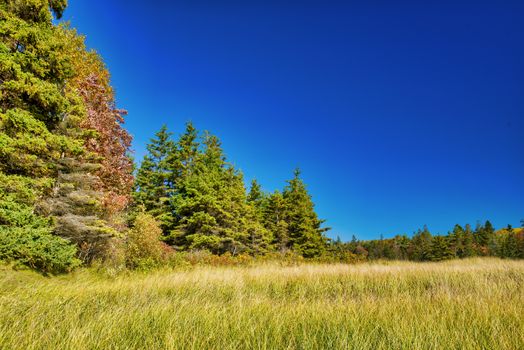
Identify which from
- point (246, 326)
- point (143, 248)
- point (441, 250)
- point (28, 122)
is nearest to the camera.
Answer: point (246, 326)

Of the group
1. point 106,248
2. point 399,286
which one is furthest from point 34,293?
point 106,248

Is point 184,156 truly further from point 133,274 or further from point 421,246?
point 421,246

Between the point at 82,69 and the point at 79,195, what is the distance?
30.1 feet

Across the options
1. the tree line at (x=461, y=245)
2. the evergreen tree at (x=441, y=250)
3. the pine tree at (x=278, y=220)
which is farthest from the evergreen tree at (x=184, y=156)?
the evergreen tree at (x=441, y=250)

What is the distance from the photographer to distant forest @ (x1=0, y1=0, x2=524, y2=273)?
859 cm

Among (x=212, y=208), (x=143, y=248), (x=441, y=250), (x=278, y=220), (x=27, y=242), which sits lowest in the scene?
(x=27, y=242)

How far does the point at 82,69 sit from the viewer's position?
16469 millimetres

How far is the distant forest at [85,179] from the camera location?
8.59m

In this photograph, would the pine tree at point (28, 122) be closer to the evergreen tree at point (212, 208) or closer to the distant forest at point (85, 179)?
the distant forest at point (85, 179)

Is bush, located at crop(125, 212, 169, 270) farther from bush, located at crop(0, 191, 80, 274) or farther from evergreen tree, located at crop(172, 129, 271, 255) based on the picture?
evergreen tree, located at crop(172, 129, 271, 255)

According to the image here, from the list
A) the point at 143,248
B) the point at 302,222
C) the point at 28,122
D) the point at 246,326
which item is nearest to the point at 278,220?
the point at 302,222

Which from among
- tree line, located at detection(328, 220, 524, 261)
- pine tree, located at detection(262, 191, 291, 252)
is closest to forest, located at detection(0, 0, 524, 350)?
pine tree, located at detection(262, 191, 291, 252)

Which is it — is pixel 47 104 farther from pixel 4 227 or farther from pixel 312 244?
pixel 312 244

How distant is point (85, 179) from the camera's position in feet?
38.1
